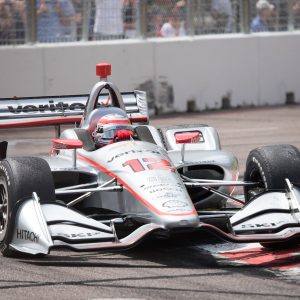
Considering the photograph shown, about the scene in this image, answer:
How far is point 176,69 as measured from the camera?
19.0 meters

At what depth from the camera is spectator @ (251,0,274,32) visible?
20.6 meters

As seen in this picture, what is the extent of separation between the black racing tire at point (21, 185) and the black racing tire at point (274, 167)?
5.56ft

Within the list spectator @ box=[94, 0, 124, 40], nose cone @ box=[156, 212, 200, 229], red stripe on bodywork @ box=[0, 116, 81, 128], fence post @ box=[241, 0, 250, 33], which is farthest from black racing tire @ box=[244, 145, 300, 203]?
fence post @ box=[241, 0, 250, 33]

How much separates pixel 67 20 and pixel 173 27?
2048 mm

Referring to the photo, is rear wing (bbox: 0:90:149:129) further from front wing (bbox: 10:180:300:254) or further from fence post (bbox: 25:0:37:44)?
fence post (bbox: 25:0:37:44)

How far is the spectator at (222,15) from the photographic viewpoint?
2003 cm

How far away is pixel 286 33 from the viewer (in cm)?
2080

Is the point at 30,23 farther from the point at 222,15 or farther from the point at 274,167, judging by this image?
the point at 274,167

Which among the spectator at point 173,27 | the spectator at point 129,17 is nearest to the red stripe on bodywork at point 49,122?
the spectator at point 129,17

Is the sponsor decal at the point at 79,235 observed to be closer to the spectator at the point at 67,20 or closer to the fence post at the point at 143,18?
the spectator at the point at 67,20

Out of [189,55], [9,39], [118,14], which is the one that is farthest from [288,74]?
[9,39]

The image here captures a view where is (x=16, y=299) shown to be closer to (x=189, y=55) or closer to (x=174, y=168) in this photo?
(x=174, y=168)

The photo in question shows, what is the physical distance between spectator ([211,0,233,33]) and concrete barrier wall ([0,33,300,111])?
287 mm

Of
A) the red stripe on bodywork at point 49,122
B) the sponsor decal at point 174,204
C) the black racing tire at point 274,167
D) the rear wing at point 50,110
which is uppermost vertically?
the rear wing at point 50,110
